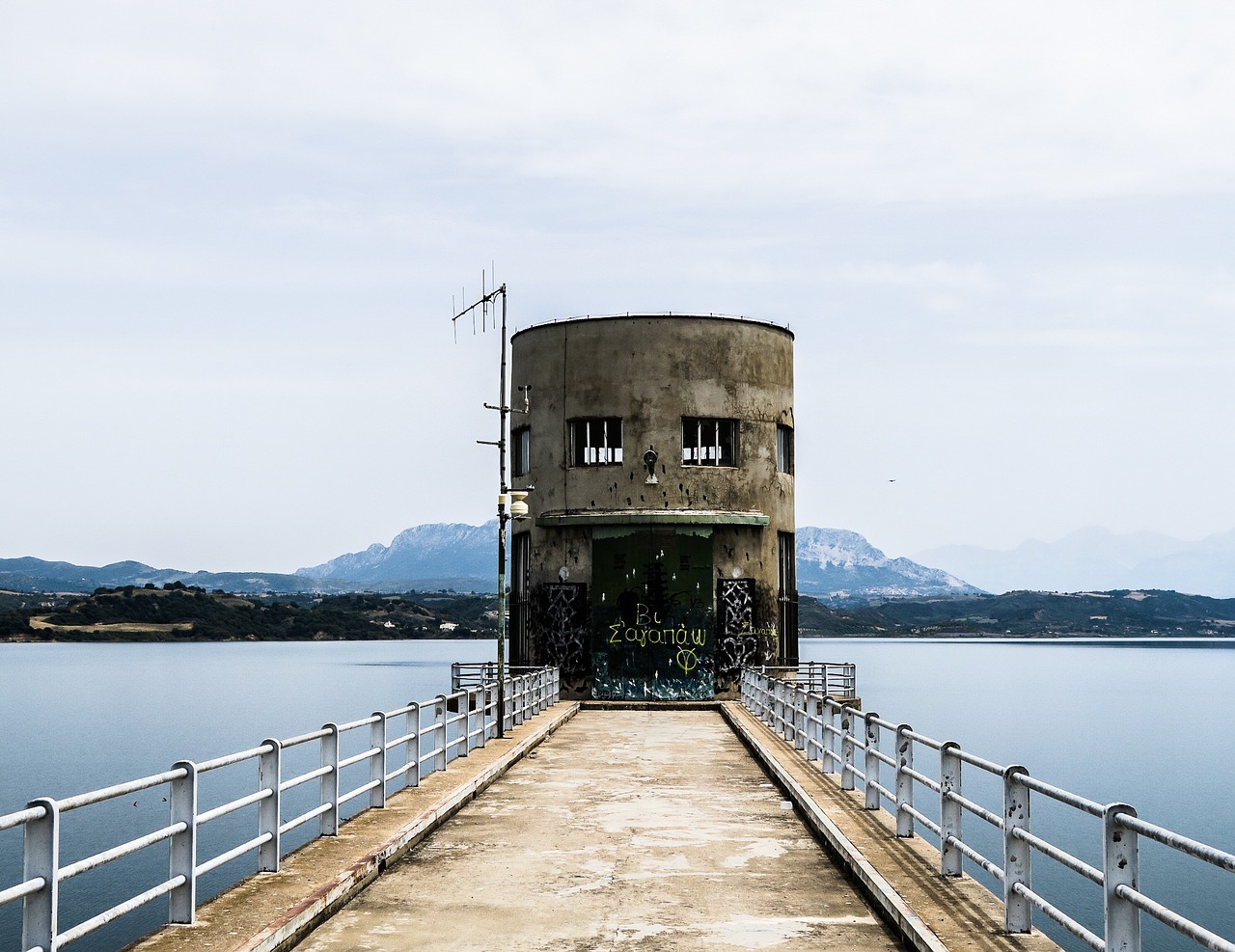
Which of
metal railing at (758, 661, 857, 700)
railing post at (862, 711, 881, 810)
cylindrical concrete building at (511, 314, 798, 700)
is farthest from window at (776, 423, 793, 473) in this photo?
railing post at (862, 711, 881, 810)

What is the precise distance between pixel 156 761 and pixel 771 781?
2142 inches

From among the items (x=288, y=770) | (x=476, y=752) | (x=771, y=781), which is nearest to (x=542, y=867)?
(x=771, y=781)

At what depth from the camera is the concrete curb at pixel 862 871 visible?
10.5 meters

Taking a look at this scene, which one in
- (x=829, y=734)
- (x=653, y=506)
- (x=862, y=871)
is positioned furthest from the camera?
(x=653, y=506)

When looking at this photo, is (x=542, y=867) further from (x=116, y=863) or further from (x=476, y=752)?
(x=116, y=863)

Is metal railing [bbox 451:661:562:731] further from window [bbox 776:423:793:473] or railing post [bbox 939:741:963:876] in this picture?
railing post [bbox 939:741:963:876]

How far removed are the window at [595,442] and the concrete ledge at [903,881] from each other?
855 inches

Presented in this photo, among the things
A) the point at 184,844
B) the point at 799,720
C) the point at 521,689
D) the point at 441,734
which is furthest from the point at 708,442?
the point at 184,844

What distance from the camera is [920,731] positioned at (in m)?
82.9

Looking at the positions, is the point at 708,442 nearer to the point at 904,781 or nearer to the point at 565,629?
the point at 565,629

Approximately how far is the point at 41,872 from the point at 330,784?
6654 millimetres

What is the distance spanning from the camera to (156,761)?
6900 cm

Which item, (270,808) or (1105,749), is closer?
(270,808)

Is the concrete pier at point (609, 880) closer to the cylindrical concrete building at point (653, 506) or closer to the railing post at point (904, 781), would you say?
the railing post at point (904, 781)
